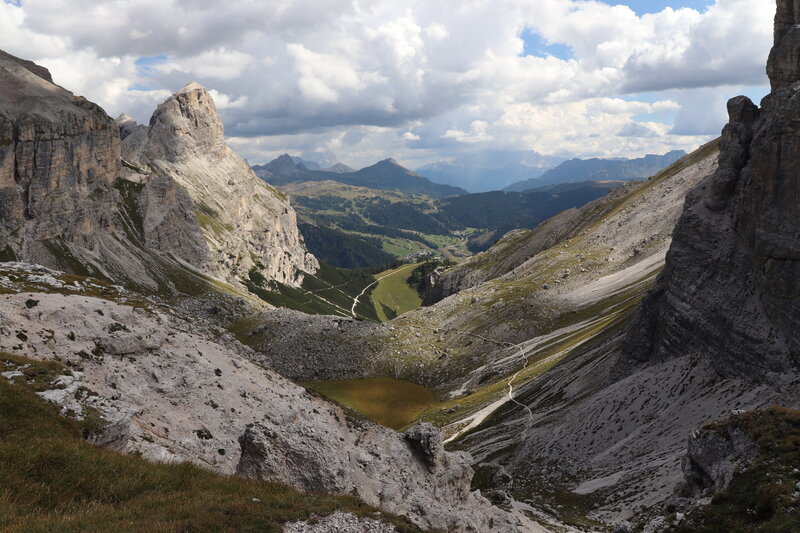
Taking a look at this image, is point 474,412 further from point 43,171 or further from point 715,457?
point 43,171

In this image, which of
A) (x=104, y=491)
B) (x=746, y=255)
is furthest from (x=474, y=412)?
(x=104, y=491)

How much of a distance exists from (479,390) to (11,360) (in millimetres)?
79970

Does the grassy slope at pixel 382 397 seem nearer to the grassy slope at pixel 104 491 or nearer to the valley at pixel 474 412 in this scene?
the valley at pixel 474 412

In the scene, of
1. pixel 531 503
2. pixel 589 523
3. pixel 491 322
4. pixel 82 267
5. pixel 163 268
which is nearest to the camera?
pixel 589 523

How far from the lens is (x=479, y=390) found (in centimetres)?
9450

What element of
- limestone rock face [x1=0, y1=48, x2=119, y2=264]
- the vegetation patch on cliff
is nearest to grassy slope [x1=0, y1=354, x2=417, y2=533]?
the vegetation patch on cliff

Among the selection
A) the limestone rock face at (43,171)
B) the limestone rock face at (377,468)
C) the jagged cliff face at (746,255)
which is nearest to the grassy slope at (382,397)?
the jagged cliff face at (746,255)

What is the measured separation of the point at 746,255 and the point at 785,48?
72.3 feet

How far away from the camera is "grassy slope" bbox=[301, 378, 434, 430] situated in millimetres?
93188

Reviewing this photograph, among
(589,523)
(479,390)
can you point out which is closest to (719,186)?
(589,523)

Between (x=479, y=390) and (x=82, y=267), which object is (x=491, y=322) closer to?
(x=479, y=390)

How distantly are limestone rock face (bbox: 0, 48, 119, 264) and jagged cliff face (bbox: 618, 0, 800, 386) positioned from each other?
182474 millimetres

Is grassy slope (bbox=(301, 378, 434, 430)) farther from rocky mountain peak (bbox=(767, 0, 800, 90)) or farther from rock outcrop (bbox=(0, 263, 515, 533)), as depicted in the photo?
rocky mountain peak (bbox=(767, 0, 800, 90))

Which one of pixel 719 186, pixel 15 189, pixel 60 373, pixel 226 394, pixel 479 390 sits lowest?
pixel 479 390
